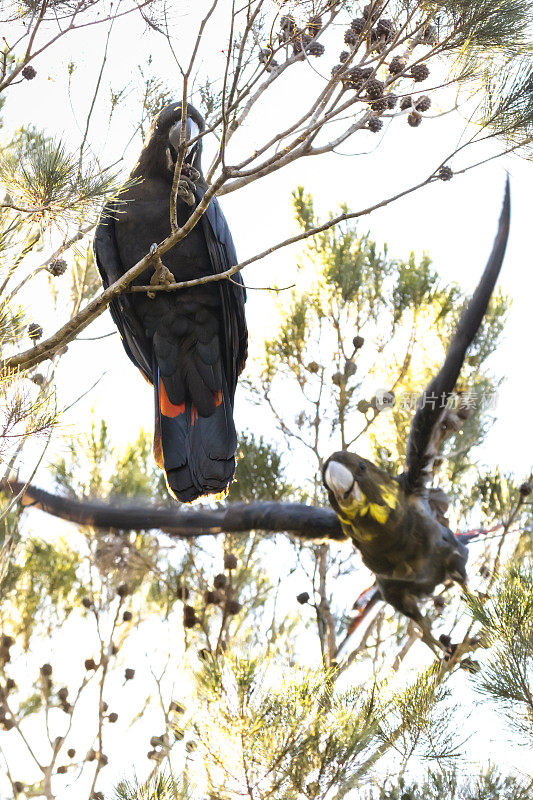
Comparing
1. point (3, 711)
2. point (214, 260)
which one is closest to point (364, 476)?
point (214, 260)

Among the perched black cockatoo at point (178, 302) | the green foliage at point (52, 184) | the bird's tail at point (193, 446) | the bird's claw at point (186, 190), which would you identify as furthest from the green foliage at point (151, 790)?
the bird's claw at point (186, 190)

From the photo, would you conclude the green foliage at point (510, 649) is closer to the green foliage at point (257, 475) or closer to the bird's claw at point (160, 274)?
the bird's claw at point (160, 274)

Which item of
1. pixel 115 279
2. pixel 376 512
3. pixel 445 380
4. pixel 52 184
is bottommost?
pixel 52 184

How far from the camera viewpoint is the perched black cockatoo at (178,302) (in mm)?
2691

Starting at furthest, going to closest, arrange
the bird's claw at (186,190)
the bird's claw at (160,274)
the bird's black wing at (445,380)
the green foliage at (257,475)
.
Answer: the green foliage at (257,475)
the bird's black wing at (445,380)
the bird's claw at (186,190)
the bird's claw at (160,274)

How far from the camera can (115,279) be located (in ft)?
9.07

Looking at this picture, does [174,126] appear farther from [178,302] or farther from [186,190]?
[178,302]

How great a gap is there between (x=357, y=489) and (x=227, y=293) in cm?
90

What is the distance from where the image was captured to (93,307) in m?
1.92

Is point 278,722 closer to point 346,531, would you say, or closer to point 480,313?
point 346,531

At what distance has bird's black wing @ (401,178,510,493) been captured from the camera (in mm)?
2908

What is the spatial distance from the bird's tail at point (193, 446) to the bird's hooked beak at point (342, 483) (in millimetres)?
591

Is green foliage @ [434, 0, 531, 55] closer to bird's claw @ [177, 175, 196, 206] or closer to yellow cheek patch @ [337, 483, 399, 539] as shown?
bird's claw @ [177, 175, 196, 206]

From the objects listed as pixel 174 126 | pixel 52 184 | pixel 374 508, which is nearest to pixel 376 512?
pixel 374 508
